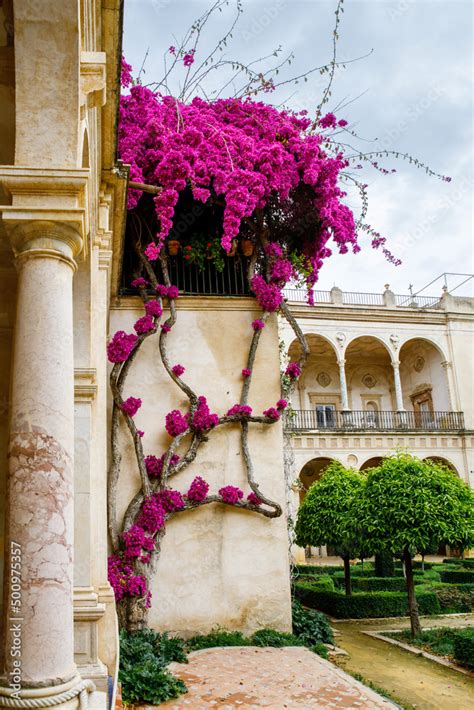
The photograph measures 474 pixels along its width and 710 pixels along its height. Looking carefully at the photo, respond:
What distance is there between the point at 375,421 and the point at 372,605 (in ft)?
48.9

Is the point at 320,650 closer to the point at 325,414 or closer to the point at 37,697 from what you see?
the point at 37,697

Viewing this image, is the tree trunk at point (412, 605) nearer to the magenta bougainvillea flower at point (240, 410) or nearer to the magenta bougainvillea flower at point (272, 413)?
the magenta bougainvillea flower at point (272, 413)

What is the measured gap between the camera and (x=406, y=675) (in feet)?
25.2

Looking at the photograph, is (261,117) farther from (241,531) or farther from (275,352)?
(241,531)

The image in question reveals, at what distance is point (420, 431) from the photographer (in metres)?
24.7

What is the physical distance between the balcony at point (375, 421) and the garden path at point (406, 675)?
14.3 meters

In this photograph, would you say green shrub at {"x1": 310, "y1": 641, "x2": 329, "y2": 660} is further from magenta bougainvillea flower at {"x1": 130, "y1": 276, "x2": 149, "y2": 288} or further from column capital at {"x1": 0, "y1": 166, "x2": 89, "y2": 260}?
column capital at {"x1": 0, "y1": 166, "x2": 89, "y2": 260}

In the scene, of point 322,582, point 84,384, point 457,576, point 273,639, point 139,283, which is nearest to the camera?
point 84,384

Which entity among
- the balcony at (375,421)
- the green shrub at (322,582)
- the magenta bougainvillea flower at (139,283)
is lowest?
the green shrub at (322,582)

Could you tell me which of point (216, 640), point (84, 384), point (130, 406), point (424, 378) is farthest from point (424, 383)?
point (84, 384)

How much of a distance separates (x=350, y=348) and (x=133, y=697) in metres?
24.3

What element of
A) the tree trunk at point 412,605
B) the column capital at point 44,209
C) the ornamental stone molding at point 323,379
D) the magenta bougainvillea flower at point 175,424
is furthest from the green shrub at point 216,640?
the ornamental stone molding at point 323,379

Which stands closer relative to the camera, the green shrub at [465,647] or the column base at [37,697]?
the column base at [37,697]

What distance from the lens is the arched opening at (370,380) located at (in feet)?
96.5
